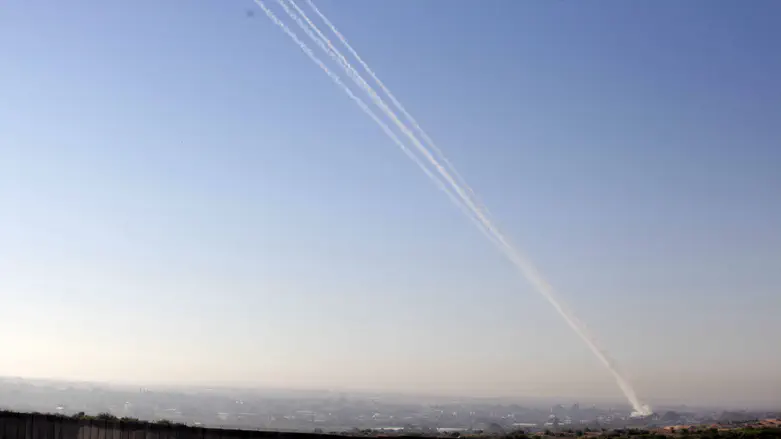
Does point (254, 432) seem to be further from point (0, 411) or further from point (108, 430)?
point (0, 411)

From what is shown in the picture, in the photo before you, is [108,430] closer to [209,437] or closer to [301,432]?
[209,437]

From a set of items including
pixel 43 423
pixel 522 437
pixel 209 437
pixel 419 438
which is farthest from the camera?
pixel 43 423

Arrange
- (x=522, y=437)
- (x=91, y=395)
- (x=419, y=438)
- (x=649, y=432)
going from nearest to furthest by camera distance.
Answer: (x=419, y=438) → (x=522, y=437) → (x=649, y=432) → (x=91, y=395)

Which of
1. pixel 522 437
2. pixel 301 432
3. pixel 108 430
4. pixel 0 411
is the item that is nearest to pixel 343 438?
pixel 301 432

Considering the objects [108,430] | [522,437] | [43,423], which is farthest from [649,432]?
[43,423]

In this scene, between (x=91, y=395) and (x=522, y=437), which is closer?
(x=522, y=437)

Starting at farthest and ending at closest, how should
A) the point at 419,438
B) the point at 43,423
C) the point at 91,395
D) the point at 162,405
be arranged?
the point at 91,395
the point at 162,405
the point at 43,423
the point at 419,438
